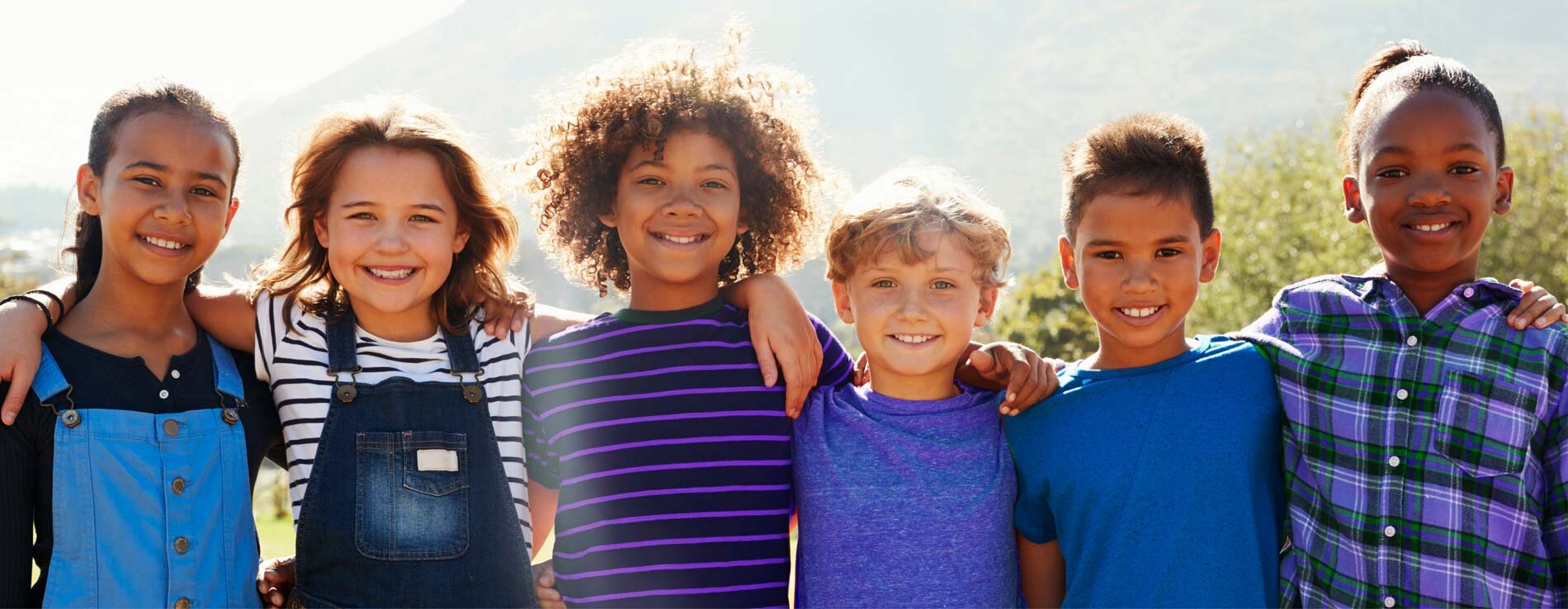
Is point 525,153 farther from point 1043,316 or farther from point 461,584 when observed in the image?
point 1043,316

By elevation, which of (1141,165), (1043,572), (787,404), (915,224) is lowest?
(1043,572)

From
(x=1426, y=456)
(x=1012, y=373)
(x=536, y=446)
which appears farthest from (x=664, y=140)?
(x=1426, y=456)

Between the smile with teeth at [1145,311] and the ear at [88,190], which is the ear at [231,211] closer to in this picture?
the ear at [88,190]

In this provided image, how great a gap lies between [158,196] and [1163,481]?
2.66 metres

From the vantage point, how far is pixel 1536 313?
2.69 m

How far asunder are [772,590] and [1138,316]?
44.9 inches

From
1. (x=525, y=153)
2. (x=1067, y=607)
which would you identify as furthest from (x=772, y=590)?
(x=525, y=153)

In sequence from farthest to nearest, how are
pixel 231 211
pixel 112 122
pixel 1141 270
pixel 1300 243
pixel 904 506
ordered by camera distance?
1. pixel 1300 243
2. pixel 231 211
3. pixel 112 122
4. pixel 1141 270
5. pixel 904 506

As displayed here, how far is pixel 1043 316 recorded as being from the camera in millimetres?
22891

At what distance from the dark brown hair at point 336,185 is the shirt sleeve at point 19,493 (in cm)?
64

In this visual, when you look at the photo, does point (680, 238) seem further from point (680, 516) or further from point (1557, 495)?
point (1557, 495)

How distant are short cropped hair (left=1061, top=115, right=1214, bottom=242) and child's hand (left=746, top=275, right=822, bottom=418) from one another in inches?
28.5

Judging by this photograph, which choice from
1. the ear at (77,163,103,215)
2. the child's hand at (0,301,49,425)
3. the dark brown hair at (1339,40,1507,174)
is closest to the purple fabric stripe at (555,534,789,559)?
the child's hand at (0,301,49,425)

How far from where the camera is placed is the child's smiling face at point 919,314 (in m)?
2.90
